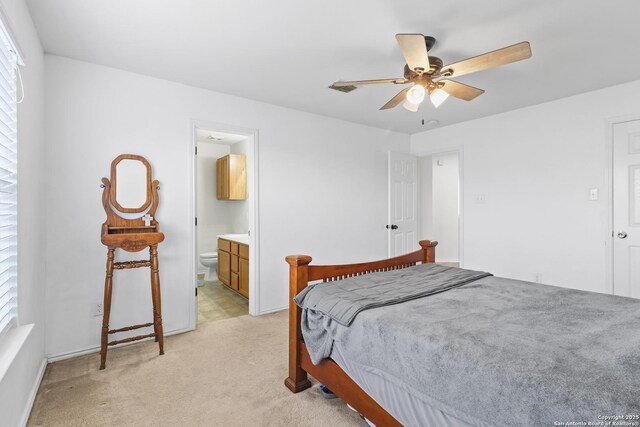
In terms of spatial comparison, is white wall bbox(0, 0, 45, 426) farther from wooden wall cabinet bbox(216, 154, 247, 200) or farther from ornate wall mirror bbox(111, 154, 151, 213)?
wooden wall cabinet bbox(216, 154, 247, 200)

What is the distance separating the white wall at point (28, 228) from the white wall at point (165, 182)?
0.16 meters

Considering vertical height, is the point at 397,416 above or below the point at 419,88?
below

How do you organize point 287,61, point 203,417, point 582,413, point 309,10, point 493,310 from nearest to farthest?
point 582,413
point 493,310
point 203,417
point 309,10
point 287,61

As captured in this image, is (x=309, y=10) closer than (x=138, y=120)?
Yes

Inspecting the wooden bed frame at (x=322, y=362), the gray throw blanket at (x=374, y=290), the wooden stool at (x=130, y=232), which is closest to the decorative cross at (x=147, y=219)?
the wooden stool at (x=130, y=232)

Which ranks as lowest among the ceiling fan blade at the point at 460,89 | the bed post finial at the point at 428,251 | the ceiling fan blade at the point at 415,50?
the bed post finial at the point at 428,251

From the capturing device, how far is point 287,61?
8.87ft

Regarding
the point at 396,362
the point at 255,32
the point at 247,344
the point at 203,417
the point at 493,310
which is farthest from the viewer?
the point at 247,344

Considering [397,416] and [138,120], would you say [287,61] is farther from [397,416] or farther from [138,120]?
[397,416]

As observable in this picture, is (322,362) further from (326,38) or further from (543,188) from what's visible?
(543,188)

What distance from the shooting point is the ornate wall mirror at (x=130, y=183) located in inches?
110

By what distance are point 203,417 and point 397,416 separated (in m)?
1.14

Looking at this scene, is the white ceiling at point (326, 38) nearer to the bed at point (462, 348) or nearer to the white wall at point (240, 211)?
the bed at point (462, 348)

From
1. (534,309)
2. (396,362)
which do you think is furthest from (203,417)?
(534,309)
